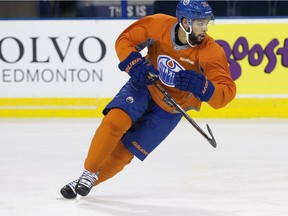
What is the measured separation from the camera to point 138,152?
3725mm

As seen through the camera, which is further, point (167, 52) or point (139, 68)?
point (167, 52)

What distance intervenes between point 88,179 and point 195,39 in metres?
0.71

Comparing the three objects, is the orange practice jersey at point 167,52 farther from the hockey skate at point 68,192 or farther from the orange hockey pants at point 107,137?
the hockey skate at point 68,192

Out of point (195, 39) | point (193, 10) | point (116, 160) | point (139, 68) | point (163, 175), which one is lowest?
point (163, 175)

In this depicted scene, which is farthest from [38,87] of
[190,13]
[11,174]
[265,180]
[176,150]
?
[190,13]

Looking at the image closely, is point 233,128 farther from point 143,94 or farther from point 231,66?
point 143,94

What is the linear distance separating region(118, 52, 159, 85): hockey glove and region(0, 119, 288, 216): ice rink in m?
0.51

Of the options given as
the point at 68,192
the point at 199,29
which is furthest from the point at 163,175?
the point at 199,29

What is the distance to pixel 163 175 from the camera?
14.5 feet

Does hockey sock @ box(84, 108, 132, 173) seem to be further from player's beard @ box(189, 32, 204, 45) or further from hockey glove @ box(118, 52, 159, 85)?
player's beard @ box(189, 32, 204, 45)

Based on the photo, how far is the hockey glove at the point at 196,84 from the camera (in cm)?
335

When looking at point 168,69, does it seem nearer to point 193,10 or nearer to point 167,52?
point 167,52

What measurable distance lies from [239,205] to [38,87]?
158 inches

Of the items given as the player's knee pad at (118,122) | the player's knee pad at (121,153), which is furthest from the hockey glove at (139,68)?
the player's knee pad at (121,153)
